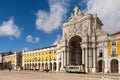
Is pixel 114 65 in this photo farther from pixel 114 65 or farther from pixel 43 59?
pixel 43 59

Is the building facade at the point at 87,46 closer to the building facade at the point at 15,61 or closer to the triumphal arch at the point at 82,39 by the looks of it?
the triumphal arch at the point at 82,39

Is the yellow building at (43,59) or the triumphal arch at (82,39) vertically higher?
the triumphal arch at (82,39)

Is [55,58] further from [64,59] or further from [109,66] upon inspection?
[109,66]

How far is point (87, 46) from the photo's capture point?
273ft

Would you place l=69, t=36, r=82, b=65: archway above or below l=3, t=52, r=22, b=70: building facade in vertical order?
above

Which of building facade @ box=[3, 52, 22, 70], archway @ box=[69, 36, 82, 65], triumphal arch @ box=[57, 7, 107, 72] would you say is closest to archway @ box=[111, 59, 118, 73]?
triumphal arch @ box=[57, 7, 107, 72]

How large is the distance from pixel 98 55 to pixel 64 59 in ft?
58.2

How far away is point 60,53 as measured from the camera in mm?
100375

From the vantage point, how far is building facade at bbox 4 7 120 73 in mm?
75938

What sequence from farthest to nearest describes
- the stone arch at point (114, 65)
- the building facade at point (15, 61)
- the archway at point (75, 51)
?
the building facade at point (15, 61) < the archway at point (75, 51) < the stone arch at point (114, 65)

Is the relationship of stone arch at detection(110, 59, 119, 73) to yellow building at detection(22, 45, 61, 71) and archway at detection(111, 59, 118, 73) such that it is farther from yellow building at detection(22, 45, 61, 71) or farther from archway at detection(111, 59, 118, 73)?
yellow building at detection(22, 45, 61, 71)

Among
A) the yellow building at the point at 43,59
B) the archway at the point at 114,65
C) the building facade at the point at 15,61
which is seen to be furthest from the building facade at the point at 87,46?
the building facade at the point at 15,61

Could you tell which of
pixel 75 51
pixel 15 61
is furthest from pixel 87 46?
pixel 15 61

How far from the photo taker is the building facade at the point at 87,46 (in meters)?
75.9
